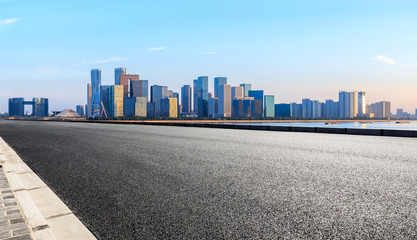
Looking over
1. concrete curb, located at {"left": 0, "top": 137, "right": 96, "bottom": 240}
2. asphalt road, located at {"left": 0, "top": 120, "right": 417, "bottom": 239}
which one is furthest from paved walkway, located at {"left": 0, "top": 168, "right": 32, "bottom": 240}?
asphalt road, located at {"left": 0, "top": 120, "right": 417, "bottom": 239}

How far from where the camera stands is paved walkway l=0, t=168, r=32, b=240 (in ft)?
10.9

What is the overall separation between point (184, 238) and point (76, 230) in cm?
131

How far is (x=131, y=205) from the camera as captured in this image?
4586mm

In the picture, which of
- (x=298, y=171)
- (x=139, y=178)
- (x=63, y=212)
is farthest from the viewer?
(x=298, y=171)

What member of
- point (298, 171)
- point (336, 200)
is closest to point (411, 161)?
point (298, 171)

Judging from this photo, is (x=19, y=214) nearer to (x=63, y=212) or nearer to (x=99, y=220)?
(x=63, y=212)

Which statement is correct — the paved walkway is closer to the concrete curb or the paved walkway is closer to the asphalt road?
the concrete curb

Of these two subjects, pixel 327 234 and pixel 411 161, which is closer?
pixel 327 234

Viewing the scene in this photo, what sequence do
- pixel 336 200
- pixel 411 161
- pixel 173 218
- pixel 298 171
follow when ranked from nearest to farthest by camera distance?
pixel 173 218 < pixel 336 200 < pixel 298 171 < pixel 411 161

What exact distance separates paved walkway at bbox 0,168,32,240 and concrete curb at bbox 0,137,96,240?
0.23 ft

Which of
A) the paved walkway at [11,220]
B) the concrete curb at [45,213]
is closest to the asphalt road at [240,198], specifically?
the concrete curb at [45,213]

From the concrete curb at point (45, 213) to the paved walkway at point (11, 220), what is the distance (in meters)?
0.07

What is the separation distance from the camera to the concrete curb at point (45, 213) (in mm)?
3521

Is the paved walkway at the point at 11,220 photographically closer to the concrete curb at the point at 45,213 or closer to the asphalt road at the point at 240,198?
the concrete curb at the point at 45,213
